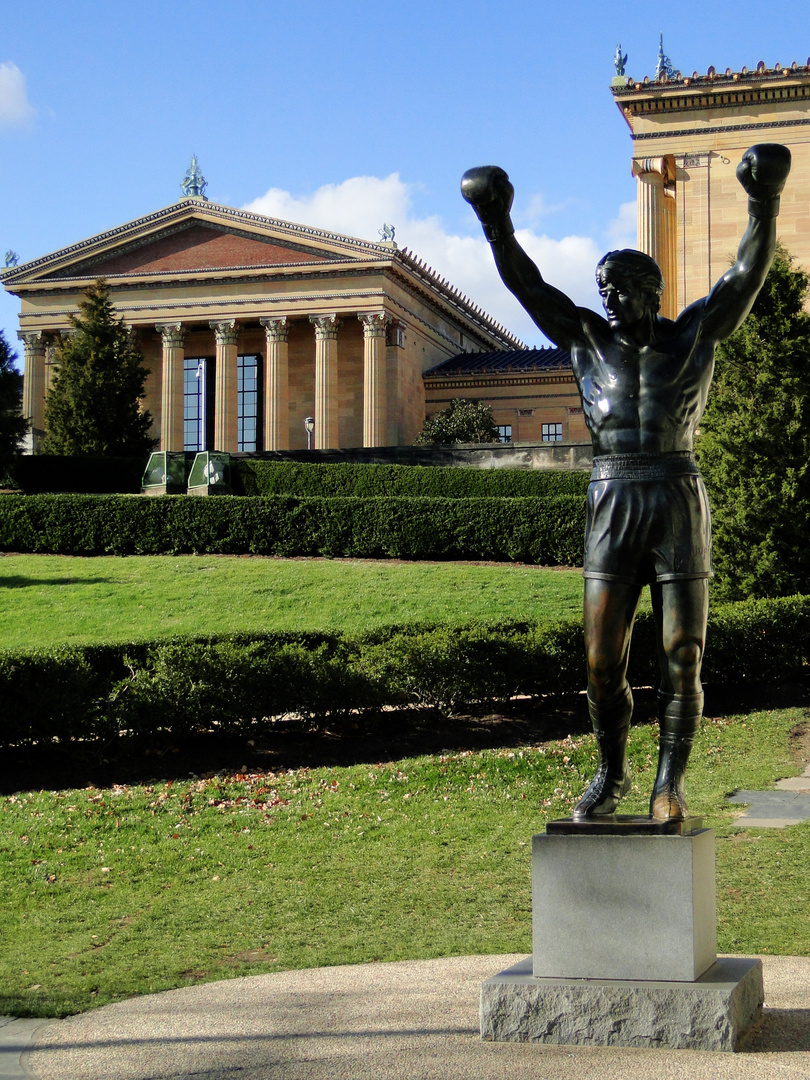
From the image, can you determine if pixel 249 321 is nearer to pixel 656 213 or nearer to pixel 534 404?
pixel 534 404

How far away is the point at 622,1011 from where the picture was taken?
15.8 feet

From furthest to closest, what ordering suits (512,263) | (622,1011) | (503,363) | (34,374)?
1. (503,363)
2. (34,374)
3. (512,263)
4. (622,1011)

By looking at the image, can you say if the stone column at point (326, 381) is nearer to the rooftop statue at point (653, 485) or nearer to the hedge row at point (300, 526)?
the hedge row at point (300, 526)

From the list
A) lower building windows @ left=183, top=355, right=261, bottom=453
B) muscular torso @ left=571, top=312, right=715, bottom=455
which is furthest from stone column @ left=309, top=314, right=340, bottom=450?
muscular torso @ left=571, top=312, right=715, bottom=455

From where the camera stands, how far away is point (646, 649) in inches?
572

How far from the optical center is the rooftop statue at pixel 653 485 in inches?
211

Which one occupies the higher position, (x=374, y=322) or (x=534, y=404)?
(x=374, y=322)

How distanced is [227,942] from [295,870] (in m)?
1.66

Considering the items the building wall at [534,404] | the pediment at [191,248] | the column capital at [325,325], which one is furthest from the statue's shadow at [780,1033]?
the building wall at [534,404]

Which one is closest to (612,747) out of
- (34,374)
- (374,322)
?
(374,322)

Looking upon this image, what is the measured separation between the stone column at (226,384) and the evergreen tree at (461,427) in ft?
30.0

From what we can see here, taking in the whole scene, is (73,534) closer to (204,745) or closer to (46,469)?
(46,469)

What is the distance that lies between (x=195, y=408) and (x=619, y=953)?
54.4 m

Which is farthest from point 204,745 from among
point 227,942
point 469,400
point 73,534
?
point 469,400
